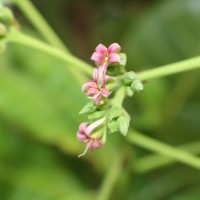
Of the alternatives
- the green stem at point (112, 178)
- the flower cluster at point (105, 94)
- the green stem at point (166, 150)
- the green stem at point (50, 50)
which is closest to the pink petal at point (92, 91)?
the flower cluster at point (105, 94)

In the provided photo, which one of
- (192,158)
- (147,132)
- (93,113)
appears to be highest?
(147,132)

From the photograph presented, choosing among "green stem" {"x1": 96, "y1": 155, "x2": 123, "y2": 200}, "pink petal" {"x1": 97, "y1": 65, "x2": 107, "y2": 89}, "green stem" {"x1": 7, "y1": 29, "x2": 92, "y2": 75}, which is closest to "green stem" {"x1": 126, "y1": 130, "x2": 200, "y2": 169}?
"green stem" {"x1": 96, "y1": 155, "x2": 123, "y2": 200}

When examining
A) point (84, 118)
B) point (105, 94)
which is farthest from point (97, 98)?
point (84, 118)

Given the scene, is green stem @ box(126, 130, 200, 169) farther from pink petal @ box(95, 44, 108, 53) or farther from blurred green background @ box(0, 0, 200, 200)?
pink petal @ box(95, 44, 108, 53)

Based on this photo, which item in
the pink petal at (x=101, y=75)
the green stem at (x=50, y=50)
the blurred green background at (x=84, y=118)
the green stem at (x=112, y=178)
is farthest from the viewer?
the blurred green background at (x=84, y=118)

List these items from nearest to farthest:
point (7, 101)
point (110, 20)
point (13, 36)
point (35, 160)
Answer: point (13, 36) → point (7, 101) → point (35, 160) → point (110, 20)

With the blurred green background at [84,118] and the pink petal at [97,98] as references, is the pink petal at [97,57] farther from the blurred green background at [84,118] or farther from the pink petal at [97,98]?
the blurred green background at [84,118]

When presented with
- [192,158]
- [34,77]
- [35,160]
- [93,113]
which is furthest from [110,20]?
[93,113]

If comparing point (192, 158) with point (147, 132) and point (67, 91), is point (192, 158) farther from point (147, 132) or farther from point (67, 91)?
point (67, 91)
